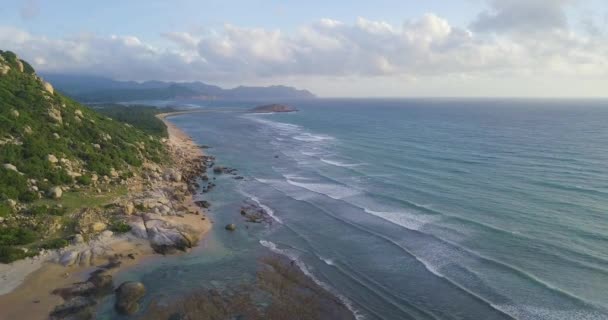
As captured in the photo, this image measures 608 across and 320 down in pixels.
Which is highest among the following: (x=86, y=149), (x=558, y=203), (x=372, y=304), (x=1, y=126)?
(x=1, y=126)

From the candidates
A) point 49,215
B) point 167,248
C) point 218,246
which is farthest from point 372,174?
point 49,215

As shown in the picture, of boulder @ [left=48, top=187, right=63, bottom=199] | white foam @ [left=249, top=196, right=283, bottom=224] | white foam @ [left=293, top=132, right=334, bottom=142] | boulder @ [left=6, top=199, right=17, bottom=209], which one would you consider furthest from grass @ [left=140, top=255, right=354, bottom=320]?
white foam @ [left=293, top=132, right=334, bottom=142]

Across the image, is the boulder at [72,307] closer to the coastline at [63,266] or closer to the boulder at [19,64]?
the coastline at [63,266]

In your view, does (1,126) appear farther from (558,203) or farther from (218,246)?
(558,203)

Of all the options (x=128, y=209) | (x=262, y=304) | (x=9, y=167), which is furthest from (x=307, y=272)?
(x=9, y=167)

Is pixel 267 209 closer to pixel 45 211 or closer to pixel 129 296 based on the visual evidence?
pixel 45 211

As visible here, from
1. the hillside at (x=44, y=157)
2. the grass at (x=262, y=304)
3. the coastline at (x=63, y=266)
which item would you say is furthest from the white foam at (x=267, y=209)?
the hillside at (x=44, y=157)
